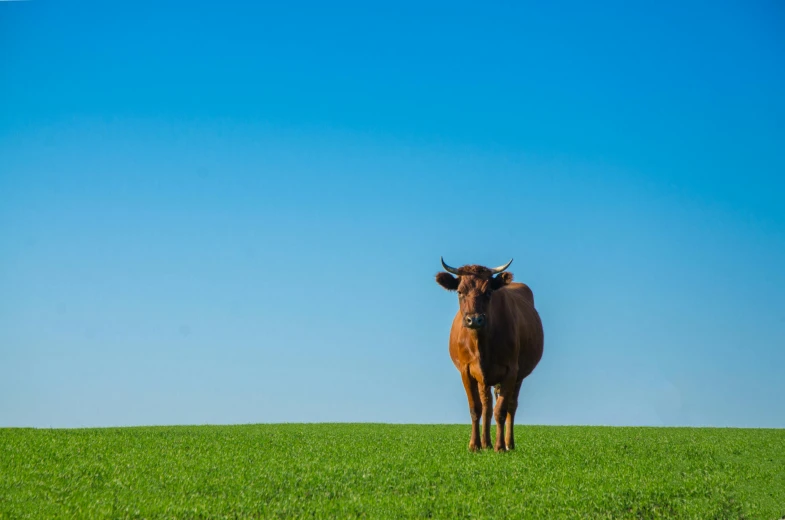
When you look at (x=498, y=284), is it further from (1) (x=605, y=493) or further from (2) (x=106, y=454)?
(2) (x=106, y=454)

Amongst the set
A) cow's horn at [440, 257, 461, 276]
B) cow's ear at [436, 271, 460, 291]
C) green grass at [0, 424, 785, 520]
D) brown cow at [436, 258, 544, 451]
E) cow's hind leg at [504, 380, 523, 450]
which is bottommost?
green grass at [0, 424, 785, 520]

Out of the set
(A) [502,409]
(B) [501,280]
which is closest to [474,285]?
(B) [501,280]

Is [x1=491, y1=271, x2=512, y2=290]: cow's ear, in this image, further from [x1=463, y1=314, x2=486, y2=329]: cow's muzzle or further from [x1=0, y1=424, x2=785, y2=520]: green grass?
[x1=0, y1=424, x2=785, y2=520]: green grass

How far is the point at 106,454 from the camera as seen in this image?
1619cm

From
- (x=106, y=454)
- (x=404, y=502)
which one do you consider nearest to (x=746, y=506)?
(x=404, y=502)

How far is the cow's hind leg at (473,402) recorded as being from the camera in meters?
17.3

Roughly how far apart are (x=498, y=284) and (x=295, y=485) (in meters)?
6.82

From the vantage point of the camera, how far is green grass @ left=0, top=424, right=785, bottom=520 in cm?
1057

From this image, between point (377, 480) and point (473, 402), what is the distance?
5.40 meters

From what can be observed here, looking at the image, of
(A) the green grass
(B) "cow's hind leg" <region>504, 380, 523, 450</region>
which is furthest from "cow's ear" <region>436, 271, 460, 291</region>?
(A) the green grass

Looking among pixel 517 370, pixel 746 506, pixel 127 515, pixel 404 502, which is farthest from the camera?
pixel 517 370

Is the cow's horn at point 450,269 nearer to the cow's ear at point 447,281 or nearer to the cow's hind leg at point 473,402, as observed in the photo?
the cow's ear at point 447,281

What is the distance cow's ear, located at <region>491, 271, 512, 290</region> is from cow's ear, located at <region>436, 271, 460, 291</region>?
0.92 m

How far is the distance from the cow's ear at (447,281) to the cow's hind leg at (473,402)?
6.52 feet
